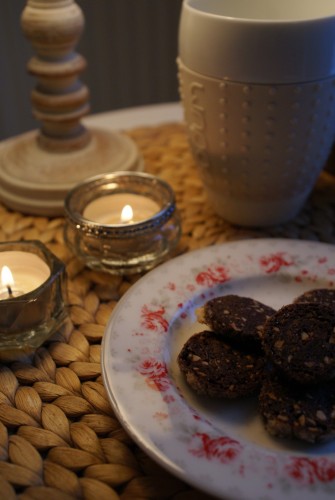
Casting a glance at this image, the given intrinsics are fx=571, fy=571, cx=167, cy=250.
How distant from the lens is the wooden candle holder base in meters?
0.68

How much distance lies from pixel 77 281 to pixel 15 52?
3.14 feet

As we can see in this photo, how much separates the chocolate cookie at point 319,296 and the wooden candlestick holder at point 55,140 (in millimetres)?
313

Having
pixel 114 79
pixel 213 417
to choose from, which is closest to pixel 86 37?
pixel 114 79

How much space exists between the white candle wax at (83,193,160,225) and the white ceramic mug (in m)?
0.07

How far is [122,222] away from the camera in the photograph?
62 centimetres

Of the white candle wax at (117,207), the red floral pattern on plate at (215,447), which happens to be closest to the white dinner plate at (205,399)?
the red floral pattern on plate at (215,447)

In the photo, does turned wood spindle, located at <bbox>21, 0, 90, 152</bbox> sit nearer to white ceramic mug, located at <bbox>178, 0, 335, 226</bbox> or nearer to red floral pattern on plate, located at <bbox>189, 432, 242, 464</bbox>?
white ceramic mug, located at <bbox>178, 0, 335, 226</bbox>

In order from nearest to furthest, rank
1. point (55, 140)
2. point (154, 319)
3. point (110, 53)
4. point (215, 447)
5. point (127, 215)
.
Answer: point (215, 447) → point (154, 319) → point (127, 215) → point (55, 140) → point (110, 53)

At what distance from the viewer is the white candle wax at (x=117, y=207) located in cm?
63

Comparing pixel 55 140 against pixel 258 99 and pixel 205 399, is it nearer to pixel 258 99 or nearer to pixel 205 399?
pixel 258 99

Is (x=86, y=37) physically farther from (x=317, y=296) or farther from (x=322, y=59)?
(x=317, y=296)

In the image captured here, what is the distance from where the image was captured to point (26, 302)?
469 mm

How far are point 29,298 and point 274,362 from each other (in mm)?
204

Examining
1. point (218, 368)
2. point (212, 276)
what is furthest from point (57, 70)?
point (218, 368)
